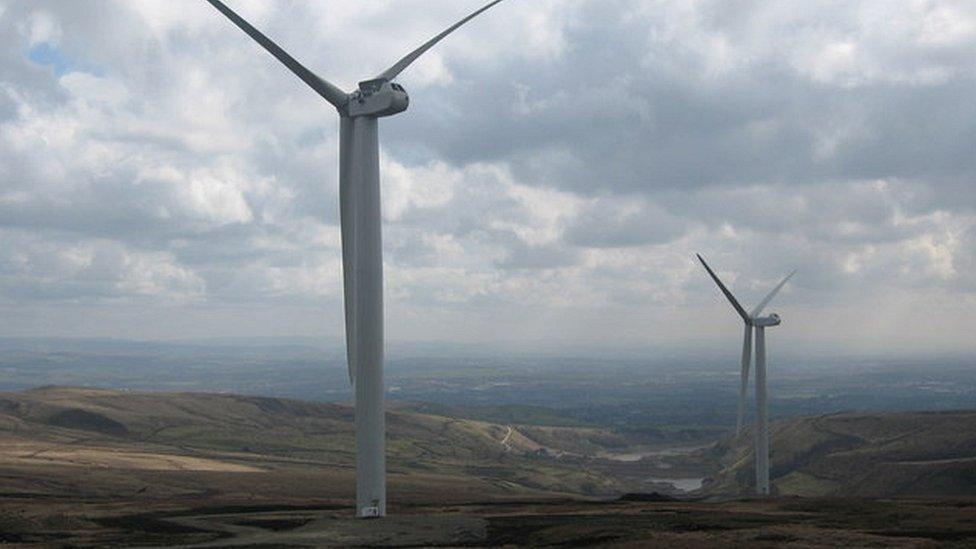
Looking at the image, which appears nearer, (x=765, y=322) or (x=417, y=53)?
(x=417, y=53)

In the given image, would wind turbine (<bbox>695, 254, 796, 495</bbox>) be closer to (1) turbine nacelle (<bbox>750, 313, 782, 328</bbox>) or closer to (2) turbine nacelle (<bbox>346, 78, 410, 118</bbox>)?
(1) turbine nacelle (<bbox>750, 313, 782, 328</bbox>)

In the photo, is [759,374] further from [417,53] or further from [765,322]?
[417,53]

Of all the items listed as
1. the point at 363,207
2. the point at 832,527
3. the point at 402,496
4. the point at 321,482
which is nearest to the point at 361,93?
the point at 363,207

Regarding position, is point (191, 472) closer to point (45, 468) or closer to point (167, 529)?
point (45, 468)

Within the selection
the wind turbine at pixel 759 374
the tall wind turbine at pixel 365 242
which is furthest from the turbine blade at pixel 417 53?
the wind turbine at pixel 759 374

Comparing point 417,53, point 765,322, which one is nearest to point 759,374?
point 765,322
